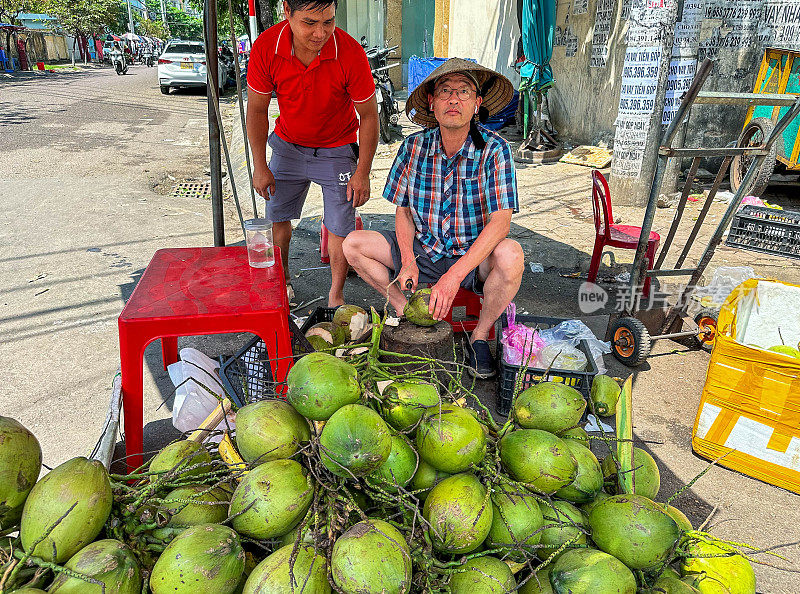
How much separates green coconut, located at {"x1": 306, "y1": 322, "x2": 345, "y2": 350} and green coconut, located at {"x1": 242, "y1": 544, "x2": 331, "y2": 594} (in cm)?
149

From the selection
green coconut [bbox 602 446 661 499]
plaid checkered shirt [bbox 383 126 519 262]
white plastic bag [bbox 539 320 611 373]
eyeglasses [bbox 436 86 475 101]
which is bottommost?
white plastic bag [bbox 539 320 611 373]

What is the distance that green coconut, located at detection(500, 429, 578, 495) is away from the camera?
1.34m

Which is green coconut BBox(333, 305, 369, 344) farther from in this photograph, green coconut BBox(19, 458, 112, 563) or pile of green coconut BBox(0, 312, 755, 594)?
green coconut BBox(19, 458, 112, 563)

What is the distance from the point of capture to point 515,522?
4.21 feet

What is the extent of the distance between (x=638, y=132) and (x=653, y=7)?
47.9 inches

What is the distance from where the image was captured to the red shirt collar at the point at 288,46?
3.22m

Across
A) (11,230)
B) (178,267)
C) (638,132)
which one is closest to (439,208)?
(178,267)

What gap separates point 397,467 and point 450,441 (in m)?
0.14

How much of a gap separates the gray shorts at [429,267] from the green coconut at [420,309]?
0.51 metres

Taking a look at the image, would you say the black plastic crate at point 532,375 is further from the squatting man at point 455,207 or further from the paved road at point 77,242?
the paved road at point 77,242

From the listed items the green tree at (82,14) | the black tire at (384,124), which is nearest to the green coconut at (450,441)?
the black tire at (384,124)

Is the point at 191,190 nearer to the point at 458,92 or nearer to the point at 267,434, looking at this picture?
the point at 458,92

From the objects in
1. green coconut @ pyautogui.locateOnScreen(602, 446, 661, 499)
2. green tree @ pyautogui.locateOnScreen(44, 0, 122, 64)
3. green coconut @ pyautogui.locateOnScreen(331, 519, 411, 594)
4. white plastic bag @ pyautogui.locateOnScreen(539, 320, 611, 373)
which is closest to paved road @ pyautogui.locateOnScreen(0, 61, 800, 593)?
white plastic bag @ pyautogui.locateOnScreen(539, 320, 611, 373)

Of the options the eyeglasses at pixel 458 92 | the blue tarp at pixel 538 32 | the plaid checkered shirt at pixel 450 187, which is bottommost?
the plaid checkered shirt at pixel 450 187
